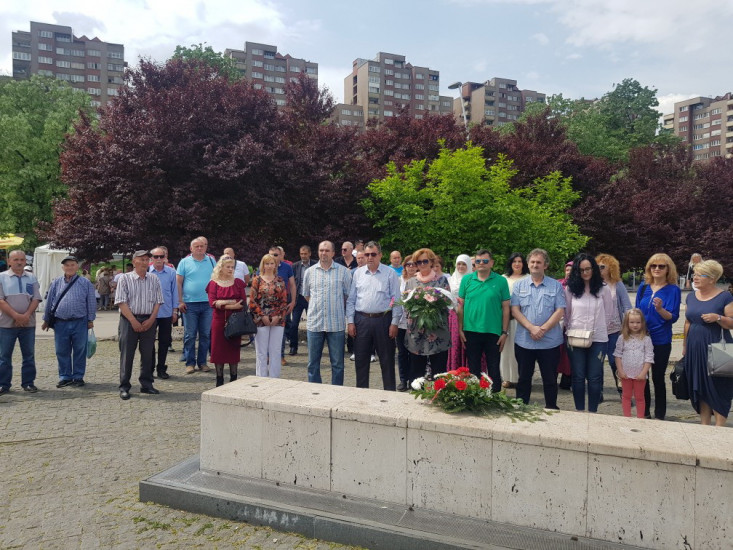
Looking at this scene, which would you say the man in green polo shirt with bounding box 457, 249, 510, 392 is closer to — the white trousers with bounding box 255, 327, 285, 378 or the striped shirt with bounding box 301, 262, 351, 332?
the striped shirt with bounding box 301, 262, 351, 332

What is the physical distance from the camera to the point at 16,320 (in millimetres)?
8023

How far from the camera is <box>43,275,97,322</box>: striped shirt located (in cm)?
831

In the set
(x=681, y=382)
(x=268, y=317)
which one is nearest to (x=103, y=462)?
(x=268, y=317)

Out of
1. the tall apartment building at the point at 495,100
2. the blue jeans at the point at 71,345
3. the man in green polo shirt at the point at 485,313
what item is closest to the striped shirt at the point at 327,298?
the man in green polo shirt at the point at 485,313

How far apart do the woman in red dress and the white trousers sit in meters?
0.31

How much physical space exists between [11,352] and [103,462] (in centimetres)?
382

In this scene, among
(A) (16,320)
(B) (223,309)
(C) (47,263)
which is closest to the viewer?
(B) (223,309)

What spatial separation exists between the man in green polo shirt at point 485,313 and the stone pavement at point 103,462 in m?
1.58

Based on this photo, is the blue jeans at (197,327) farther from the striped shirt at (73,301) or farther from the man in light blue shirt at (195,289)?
the striped shirt at (73,301)

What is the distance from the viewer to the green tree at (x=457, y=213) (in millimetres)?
14969

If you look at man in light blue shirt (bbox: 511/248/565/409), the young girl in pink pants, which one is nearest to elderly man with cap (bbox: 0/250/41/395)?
man in light blue shirt (bbox: 511/248/565/409)

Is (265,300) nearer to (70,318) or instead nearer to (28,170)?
(70,318)

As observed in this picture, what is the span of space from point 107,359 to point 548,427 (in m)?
9.70

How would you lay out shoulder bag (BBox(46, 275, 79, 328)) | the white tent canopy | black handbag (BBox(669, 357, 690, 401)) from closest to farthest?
black handbag (BBox(669, 357, 690, 401)), shoulder bag (BBox(46, 275, 79, 328)), the white tent canopy
